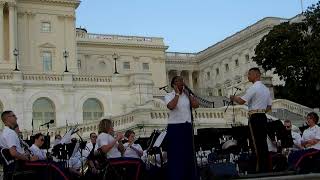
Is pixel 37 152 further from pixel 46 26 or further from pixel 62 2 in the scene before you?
pixel 62 2

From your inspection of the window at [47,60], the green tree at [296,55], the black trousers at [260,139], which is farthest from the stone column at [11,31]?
the black trousers at [260,139]

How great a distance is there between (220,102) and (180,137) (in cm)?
4022

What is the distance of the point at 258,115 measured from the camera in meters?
11.2

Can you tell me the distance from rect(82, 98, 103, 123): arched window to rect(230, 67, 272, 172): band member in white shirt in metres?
33.1

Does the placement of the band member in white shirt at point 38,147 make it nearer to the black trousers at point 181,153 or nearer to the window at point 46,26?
the black trousers at point 181,153

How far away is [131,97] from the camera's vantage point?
4475 cm

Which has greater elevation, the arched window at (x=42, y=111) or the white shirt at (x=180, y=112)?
the arched window at (x=42, y=111)

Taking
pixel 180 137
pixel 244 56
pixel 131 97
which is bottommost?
pixel 180 137

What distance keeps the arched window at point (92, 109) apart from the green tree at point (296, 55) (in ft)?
41.1

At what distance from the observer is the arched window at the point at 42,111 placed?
42469 mm

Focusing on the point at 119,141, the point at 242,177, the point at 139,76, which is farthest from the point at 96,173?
the point at 139,76

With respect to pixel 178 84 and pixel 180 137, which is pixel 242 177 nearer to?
pixel 180 137

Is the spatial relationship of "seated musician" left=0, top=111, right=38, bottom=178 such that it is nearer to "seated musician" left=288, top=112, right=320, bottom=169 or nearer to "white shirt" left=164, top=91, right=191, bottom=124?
"white shirt" left=164, top=91, right=191, bottom=124

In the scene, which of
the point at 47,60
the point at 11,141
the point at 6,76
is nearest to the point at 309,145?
the point at 11,141
